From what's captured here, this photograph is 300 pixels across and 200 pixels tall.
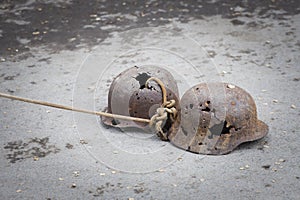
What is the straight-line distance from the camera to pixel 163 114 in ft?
15.8

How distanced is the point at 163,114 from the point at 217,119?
532 mm

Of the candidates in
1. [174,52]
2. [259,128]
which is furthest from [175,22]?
[259,128]

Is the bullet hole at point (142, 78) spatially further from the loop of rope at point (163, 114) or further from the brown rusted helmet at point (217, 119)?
the brown rusted helmet at point (217, 119)

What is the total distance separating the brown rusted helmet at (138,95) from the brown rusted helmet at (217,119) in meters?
0.28

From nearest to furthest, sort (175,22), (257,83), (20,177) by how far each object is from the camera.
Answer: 1. (20,177)
2. (257,83)
3. (175,22)

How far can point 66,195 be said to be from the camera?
4.25 metres

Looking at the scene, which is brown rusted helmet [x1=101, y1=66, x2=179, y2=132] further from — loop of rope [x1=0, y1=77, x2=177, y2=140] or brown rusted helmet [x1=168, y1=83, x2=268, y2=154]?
brown rusted helmet [x1=168, y1=83, x2=268, y2=154]

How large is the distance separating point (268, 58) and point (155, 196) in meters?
3.36

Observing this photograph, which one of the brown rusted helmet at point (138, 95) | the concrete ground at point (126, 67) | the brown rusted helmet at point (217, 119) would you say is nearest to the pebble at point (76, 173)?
the concrete ground at point (126, 67)

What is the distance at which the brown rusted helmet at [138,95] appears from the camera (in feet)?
16.3

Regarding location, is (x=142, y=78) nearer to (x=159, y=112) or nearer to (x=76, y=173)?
(x=159, y=112)

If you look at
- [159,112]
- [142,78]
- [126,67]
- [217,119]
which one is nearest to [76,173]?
[159,112]

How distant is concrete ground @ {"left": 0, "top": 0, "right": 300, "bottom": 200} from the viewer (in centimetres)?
437

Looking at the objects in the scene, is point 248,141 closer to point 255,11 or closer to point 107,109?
point 107,109
